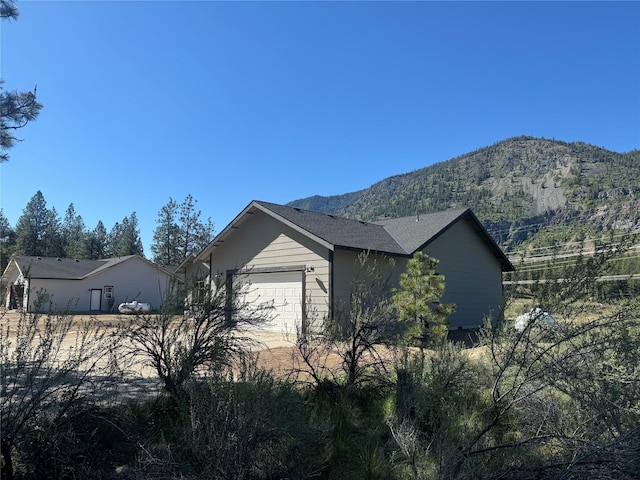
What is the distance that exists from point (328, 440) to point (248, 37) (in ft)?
26.8

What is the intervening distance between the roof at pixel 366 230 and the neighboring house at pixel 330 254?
4cm

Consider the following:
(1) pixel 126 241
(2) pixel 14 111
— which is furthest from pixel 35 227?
(2) pixel 14 111

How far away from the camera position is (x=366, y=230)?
16.3 m

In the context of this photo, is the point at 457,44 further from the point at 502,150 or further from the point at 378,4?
the point at 502,150

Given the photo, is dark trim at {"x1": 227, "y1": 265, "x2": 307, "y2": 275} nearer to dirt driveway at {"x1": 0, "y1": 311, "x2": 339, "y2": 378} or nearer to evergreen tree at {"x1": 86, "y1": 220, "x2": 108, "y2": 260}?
dirt driveway at {"x1": 0, "y1": 311, "x2": 339, "y2": 378}

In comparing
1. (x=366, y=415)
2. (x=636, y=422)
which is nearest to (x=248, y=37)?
(x=366, y=415)

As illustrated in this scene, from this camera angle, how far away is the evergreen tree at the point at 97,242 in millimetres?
59719

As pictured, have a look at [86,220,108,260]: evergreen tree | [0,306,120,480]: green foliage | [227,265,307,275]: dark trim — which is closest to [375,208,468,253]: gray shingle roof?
[227,265,307,275]: dark trim

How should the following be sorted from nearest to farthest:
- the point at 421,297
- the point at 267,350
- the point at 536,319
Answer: the point at 536,319 < the point at 267,350 < the point at 421,297

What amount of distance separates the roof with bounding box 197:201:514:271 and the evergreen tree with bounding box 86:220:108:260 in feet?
167

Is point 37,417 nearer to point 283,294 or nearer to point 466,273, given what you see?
point 283,294

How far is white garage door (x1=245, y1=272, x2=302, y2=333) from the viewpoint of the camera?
13.8m

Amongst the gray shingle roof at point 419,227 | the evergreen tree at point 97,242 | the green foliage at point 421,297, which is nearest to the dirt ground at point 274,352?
the green foliage at point 421,297

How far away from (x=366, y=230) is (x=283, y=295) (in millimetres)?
4247
